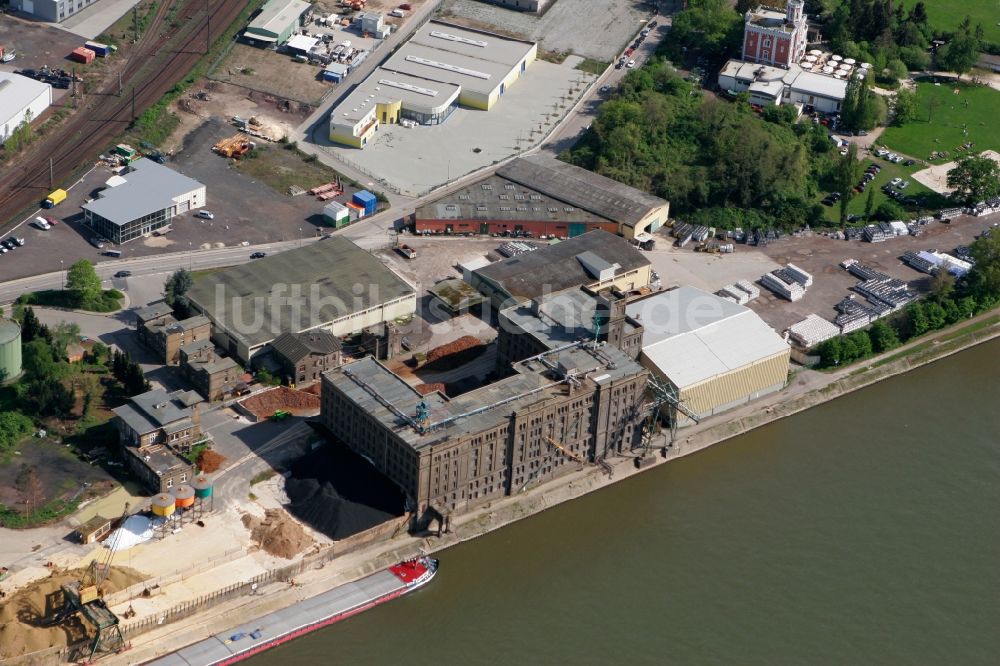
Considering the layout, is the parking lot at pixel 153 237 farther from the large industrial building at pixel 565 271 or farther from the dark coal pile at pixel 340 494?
the dark coal pile at pixel 340 494

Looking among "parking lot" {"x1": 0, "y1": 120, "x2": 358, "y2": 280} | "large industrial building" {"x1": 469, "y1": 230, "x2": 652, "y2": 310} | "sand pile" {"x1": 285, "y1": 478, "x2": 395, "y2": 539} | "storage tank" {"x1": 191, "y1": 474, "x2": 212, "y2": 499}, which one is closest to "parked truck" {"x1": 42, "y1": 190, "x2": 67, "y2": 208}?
"parking lot" {"x1": 0, "y1": 120, "x2": 358, "y2": 280}

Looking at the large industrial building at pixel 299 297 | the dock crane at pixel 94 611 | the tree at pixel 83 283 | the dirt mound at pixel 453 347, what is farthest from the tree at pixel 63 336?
the dirt mound at pixel 453 347

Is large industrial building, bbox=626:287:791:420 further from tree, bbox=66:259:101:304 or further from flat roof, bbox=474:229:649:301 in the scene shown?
tree, bbox=66:259:101:304

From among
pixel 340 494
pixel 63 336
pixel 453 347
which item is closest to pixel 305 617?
pixel 340 494

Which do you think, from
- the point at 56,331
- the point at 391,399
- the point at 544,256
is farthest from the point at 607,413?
the point at 56,331

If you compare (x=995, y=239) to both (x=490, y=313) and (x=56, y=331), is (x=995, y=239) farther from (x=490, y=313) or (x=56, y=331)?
(x=56, y=331)

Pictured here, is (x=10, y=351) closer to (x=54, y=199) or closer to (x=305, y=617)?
Answer: (x=54, y=199)
